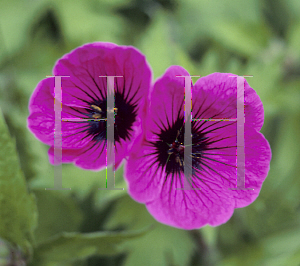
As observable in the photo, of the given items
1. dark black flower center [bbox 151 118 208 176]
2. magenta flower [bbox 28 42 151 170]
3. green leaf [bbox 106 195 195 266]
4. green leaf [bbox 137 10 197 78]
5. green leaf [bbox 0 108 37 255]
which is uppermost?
green leaf [bbox 137 10 197 78]

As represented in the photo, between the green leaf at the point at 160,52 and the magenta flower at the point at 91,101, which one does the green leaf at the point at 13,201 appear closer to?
the magenta flower at the point at 91,101

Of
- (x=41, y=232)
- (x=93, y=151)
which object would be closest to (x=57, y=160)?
(x=93, y=151)

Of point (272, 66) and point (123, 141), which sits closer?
point (123, 141)

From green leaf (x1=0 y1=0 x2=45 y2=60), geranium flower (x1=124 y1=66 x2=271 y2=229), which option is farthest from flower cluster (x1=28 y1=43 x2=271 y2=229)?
green leaf (x1=0 y1=0 x2=45 y2=60)

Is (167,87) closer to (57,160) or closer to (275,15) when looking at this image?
(57,160)

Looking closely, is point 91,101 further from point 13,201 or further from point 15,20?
point 15,20

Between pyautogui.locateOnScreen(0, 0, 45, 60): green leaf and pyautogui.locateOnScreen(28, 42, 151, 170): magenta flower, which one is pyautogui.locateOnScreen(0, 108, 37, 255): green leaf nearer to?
pyautogui.locateOnScreen(28, 42, 151, 170): magenta flower

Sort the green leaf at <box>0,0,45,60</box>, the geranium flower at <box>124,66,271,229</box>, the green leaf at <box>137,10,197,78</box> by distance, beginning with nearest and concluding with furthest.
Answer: the geranium flower at <box>124,66,271,229</box>, the green leaf at <box>137,10,197,78</box>, the green leaf at <box>0,0,45,60</box>

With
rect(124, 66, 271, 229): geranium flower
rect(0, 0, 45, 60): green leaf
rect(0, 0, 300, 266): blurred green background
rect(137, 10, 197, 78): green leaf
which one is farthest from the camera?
rect(0, 0, 45, 60): green leaf
